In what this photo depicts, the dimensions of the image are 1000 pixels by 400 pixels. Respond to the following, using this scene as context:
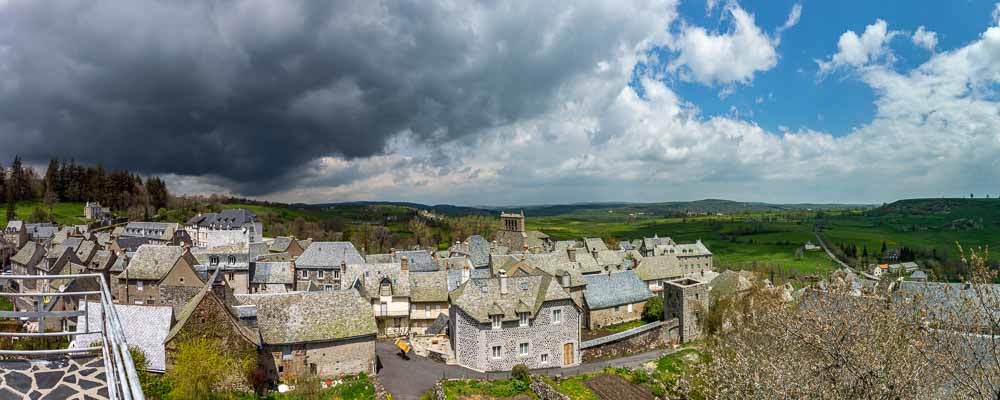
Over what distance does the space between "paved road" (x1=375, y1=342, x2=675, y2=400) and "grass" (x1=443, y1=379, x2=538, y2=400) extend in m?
2.18

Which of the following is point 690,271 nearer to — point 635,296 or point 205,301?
point 635,296

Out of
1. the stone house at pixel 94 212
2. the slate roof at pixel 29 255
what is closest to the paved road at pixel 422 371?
the slate roof at pixel 29 255

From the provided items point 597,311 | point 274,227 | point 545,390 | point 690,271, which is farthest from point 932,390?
point 274,227

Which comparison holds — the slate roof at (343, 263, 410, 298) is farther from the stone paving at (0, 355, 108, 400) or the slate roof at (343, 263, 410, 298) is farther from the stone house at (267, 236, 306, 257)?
the stone house at (267, 236, 306, 257)

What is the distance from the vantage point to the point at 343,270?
55375 mm

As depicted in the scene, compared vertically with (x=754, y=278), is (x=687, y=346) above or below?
below

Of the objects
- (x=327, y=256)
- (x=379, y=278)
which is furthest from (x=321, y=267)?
(x=379, y=278)

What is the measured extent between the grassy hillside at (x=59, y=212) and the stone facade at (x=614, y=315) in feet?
490

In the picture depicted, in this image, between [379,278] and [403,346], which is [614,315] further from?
[379,278]

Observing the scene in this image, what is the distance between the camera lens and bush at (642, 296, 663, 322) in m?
55.5

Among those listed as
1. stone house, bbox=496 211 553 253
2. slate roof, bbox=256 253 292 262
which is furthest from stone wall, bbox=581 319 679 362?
stone house, bbox=496 211 553 253

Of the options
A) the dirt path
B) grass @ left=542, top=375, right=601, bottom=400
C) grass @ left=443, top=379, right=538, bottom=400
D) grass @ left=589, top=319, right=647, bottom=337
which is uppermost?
grass @ left=443, top=379, right=538, bottom=400

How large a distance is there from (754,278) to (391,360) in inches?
1608

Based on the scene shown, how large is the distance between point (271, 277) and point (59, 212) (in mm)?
130079
